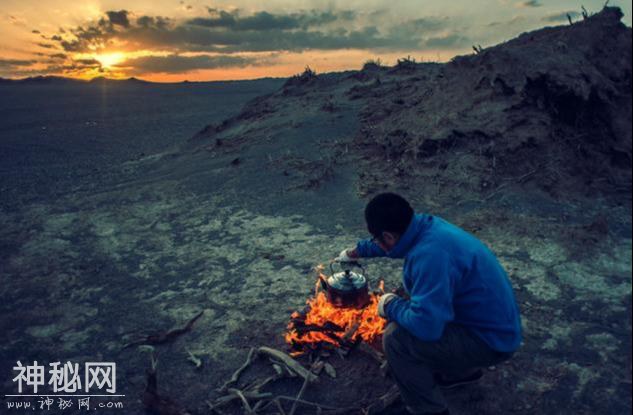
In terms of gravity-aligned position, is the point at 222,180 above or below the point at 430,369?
above

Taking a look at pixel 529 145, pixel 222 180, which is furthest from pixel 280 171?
A: pixel 529 145

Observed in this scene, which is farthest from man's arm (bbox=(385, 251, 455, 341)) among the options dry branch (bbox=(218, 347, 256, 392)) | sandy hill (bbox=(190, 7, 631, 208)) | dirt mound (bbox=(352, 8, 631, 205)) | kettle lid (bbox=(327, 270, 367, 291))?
dirt mound (bbox=(352, 8, 631, 205))

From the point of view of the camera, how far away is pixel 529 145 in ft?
31.0

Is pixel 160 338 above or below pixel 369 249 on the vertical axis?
below

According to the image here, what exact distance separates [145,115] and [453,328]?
41613mm

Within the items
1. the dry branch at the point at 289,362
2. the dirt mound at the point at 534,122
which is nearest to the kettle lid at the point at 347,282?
the dry branch at the point at 289,362

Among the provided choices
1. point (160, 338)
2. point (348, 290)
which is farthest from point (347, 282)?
point (160, 338)

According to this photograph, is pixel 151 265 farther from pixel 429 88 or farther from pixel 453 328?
pixel 429 88

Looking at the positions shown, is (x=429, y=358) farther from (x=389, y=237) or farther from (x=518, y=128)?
(x=518, y=128)

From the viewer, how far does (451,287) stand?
3186 millimetres

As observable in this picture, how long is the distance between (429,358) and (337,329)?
145cm

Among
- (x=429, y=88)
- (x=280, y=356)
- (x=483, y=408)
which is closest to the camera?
(x=483, y=408)

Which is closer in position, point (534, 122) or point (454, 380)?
point (454, 380)

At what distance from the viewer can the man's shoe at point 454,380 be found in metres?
4.16
